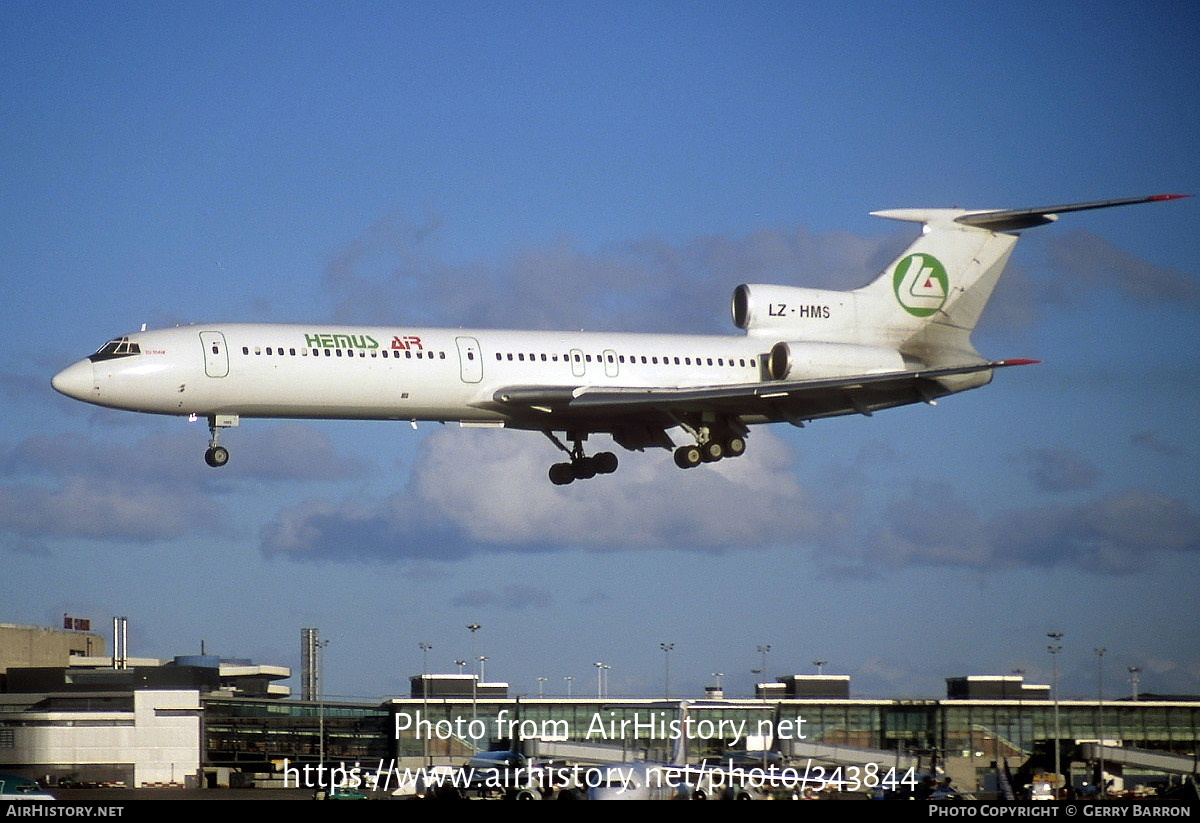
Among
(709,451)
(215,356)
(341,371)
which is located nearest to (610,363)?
(709,451)

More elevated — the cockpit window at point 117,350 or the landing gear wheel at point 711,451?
the cockpit window at point 117,350

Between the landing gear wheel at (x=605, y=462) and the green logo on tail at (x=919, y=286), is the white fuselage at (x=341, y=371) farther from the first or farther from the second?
the green logo on tail at (x=919, y=286)

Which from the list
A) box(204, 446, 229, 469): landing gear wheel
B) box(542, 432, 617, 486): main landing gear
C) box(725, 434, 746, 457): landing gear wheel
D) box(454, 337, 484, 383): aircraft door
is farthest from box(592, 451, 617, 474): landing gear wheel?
box(204, 446, 229, 469): landing gear wheel

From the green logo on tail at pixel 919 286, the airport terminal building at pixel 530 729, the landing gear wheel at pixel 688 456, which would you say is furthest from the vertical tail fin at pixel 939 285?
the airport terminal building at pixel 530 729

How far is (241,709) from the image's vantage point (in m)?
65.4

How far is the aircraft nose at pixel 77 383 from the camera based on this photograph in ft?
143

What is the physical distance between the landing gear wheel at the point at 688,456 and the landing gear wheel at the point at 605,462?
3160mm

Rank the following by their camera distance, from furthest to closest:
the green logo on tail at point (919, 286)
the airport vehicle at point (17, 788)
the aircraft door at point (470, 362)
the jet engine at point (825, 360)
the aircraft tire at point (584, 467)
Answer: the green logo on tail at point (919, 286) < the aircraft tire at point (584, 467) < the jet engine at point (825, 360) < the aircraft door at point (470, 362) < the airport vehicle at point (17, 788)

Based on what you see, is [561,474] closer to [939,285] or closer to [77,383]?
[939,285]

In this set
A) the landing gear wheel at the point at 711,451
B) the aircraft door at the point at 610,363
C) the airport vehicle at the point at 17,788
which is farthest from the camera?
the landing gear wheel at the point at 711,451

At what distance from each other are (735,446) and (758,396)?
11.5 feet

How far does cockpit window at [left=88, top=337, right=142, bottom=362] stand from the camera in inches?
1726

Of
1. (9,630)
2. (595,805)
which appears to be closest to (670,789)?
(595,805)

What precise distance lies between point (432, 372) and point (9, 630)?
180 feet
